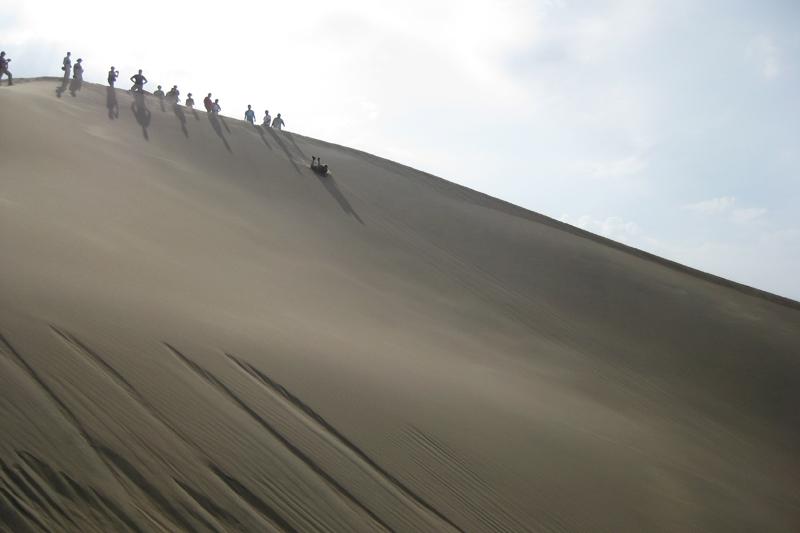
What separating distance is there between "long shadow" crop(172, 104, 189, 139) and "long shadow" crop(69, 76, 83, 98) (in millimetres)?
2498

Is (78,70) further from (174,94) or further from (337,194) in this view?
(337,194)

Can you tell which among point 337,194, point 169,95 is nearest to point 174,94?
point 169,95

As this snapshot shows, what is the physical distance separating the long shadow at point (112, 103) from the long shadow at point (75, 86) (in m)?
0.73

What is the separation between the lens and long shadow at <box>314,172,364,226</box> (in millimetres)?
14142

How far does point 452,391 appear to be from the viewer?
642cm

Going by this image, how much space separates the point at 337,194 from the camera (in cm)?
1533

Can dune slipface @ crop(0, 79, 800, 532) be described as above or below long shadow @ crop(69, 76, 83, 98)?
below

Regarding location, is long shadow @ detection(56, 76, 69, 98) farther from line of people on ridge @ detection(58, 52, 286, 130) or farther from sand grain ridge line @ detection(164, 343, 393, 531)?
sand grain ridge line @ detection(164, 343, 393, 531)

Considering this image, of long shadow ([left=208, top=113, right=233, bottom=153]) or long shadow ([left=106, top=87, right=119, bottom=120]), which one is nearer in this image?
long shadow ([left=106, top=87, right=119, bottom=120])

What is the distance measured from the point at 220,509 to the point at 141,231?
5189 millimetres

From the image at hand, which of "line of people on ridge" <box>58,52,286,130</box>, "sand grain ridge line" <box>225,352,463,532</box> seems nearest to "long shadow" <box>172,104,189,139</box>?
"line of people on ridge" <box>58,52,286,130</box>

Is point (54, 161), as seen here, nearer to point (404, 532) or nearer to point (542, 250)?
point (404, 532)

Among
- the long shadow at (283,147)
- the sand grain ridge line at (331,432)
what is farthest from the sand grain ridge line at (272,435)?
the long shadow at (283,147)

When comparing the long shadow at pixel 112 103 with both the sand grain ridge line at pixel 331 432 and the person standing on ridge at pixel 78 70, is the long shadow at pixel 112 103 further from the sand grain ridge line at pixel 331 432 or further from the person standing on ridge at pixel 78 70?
the sand grain ridge line at pixel 331 432
